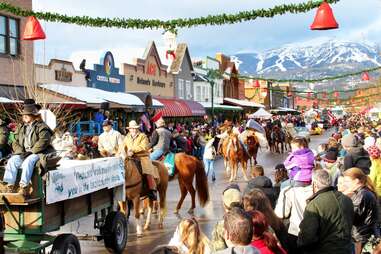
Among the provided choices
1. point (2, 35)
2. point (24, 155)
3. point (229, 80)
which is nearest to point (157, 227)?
point (24, 155)

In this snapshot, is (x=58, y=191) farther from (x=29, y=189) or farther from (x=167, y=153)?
(x=167, y=153)

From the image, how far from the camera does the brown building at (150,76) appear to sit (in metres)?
34.0

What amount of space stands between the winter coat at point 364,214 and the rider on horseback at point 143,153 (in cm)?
486

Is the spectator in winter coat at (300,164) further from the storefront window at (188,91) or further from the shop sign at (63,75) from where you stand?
the storefront window at (188,91)

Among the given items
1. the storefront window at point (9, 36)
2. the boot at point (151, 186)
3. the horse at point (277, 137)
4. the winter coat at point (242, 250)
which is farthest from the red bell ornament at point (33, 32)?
the horse at point (277, 137)

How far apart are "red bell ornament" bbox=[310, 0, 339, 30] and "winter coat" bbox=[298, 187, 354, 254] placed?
11.8 ft

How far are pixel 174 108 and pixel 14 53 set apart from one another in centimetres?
1606

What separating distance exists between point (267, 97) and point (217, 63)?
29050 millimetres

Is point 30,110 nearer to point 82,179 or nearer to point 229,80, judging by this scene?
point 82,179

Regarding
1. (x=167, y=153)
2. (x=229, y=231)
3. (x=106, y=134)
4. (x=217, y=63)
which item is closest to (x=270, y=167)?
(x=167, y=153)

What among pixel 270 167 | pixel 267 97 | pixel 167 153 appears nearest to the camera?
pixel 167 153

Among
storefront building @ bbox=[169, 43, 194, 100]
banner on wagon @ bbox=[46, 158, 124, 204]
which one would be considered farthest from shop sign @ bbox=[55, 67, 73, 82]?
storefront building @ bbox=[169, 43, 194, 100]

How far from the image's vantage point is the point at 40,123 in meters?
7.33

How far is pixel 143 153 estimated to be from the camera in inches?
429
